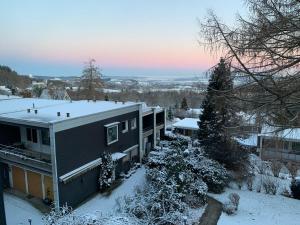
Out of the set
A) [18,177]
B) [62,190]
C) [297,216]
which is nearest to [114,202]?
[62,190]

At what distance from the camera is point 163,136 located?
84.2 feet

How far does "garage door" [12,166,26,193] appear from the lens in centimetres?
1504

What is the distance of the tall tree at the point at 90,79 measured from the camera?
4081 centimetres

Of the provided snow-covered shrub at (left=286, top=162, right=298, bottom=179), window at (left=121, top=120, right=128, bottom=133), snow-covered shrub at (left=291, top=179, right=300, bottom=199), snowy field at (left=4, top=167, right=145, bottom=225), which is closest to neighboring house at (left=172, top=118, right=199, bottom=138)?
snow-covered shrub at (left=286, top=162, right=298, bottom=179)

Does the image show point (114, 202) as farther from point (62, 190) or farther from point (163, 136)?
point (163, 136)

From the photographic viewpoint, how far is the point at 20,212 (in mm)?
12984

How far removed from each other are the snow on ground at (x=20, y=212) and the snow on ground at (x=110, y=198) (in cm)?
196

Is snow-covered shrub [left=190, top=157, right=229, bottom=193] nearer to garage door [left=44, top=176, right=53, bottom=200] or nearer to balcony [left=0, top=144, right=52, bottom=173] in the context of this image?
garage door [left=44, top=176, right=53, bottom=200]

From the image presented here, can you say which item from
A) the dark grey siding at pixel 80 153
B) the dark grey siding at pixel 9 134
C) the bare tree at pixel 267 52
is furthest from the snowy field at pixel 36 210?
the bare tree at pixel 267 52

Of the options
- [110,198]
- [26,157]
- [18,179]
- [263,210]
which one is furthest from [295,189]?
[18,179]

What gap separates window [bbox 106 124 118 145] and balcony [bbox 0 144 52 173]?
3797mm

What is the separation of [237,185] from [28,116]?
13.3 meters

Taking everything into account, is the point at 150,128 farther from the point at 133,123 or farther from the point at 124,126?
the point at 124,126

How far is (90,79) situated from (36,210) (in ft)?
99.0
